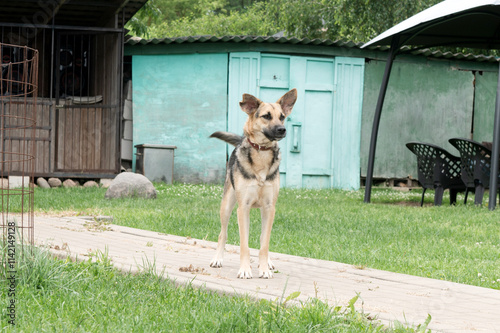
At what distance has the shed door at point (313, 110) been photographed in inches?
608

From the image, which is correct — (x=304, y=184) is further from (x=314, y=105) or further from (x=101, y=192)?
(x=101, y=192)

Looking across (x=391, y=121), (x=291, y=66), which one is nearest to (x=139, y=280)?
(x=291, y=66)

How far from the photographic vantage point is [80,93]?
14.2m

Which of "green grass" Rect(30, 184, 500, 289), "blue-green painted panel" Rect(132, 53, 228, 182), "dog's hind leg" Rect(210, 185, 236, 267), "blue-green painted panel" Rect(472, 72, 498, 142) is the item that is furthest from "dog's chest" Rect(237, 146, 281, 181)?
"blue-green painted panel" Rect(472, 72, 498, 142)

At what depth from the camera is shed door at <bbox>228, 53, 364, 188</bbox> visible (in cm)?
1545

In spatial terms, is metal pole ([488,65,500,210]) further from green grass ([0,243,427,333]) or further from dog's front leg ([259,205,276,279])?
green grass ([0,243,427,333])

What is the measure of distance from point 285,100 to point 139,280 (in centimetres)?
175

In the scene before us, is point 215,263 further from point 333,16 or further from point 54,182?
point 333,16

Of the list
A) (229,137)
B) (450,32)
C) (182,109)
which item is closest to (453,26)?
(450,32)

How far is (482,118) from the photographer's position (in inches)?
685

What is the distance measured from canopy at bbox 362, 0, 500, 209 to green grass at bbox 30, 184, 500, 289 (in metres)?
1.15

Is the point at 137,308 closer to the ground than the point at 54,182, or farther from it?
farther from it

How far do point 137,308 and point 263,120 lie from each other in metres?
1.74

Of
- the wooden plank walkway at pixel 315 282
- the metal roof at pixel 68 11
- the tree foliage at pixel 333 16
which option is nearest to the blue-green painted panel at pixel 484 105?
the tree foliage at pixel 333 16
